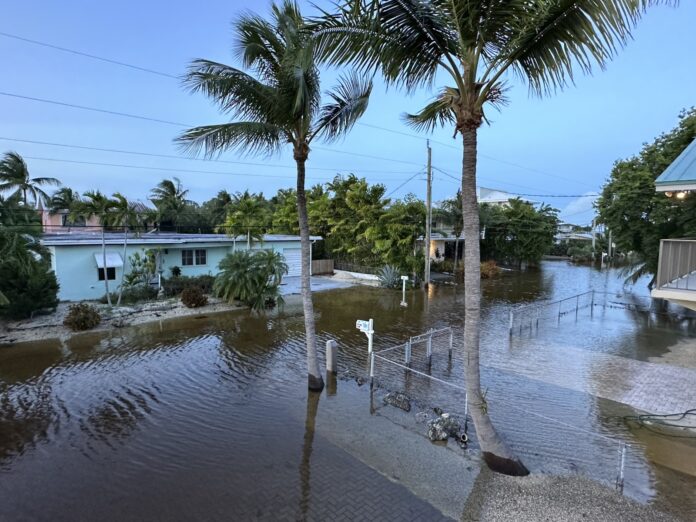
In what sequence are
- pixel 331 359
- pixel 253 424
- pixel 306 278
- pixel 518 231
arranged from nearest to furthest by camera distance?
1. pixel 253 424
2. pixel 306 278
3. pixel 331 359
4. pixel 518 231

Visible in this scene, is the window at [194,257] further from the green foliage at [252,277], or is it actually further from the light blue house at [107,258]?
the green foliage at [252,277]

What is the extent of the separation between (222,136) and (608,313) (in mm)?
18103

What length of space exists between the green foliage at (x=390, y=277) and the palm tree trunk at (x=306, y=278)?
1436 cm

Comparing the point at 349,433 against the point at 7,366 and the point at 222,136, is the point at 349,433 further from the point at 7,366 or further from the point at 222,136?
the point at 7,366

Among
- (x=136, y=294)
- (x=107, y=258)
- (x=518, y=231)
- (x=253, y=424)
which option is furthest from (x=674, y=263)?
(x=518, y=231)

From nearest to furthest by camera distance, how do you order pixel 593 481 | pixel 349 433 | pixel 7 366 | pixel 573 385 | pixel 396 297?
pixel 593 481 → pixel 349 433 → pixel 573 385 → pixel 7 366 → pixel 396 297

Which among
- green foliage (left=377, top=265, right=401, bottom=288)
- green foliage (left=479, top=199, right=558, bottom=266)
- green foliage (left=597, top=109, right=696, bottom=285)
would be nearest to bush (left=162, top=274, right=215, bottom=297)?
green foliage (left=377, top=265, right=401, bottom=288)

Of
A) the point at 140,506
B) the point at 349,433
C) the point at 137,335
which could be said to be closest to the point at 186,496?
the point at 140,506

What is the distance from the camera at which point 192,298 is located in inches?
637

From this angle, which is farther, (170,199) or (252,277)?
(170,199)

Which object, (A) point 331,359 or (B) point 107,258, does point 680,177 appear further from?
(B) point 107,258

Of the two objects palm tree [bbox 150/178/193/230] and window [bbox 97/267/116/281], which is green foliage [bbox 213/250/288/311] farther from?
palm tree [bbox 150/178/193/230]

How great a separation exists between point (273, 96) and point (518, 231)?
99.0ft

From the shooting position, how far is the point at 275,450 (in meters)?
6.14
